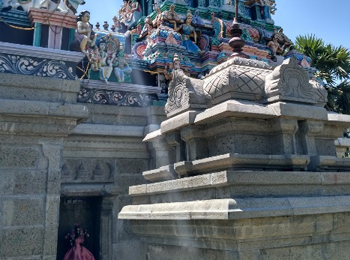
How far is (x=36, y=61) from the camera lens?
6324 mm

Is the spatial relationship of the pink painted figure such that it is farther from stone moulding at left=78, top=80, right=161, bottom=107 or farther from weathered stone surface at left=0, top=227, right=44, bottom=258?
stone moulding at left=78, top=80, right=161, bottom=107

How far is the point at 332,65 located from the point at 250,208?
16.2 metres

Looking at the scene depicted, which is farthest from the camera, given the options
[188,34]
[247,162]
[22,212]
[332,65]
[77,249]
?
[332,65]

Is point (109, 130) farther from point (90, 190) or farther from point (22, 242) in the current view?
point (22, 242)

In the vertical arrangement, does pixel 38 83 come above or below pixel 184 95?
above

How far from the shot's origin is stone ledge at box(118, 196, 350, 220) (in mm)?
3143

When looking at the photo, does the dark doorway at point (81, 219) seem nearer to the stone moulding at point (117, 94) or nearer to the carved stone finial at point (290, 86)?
the stone moulding at point (117, 94)

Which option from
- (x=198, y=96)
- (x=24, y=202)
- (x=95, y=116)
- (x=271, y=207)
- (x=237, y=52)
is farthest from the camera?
(x=95, y=116)

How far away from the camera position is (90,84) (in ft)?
24.9

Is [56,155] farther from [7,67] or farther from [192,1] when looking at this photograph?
[192,1]

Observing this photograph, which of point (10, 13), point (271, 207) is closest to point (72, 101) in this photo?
point (10, 13)

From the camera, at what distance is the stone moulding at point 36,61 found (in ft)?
20.2

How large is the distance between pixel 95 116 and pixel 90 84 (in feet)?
2.09

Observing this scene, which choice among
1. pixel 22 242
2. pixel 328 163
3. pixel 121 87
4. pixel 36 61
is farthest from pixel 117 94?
pixel 328 163
